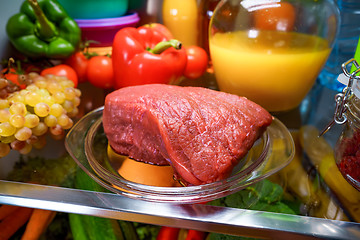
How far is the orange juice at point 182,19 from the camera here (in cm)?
96

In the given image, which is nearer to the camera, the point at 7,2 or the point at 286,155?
the point at 286,155

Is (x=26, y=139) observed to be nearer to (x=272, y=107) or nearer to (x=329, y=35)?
(x=272, y=107)

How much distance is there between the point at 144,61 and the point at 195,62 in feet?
0.56

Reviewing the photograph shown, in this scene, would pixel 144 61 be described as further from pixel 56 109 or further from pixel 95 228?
pixel 95 228

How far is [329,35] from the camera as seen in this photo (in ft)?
2.42

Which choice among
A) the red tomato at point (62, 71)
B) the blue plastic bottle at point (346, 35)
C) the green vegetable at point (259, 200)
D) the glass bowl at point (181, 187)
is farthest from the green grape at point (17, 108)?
the blue plastic bottle at point (346, 35)

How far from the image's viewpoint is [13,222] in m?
0.60

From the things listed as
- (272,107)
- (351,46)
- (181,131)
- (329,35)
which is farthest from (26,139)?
(351,46)

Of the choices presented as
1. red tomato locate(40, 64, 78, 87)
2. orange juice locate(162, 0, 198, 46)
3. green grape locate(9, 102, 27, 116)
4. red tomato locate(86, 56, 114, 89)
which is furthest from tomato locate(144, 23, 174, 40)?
green grape locate(9, 102, 27, 116)

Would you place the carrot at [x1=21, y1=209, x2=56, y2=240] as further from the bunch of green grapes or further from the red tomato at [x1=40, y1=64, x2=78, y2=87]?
the red tomato at [x1=40, y1=64, x2=78, y2=87]

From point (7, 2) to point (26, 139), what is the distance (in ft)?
1.56

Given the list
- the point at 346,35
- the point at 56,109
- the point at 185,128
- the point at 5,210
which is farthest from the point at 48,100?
the point at 346,35

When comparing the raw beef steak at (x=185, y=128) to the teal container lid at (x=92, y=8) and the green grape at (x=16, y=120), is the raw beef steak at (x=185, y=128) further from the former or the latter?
the teal container lid at (x=92, y=8)

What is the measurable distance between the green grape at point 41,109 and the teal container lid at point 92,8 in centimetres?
45
